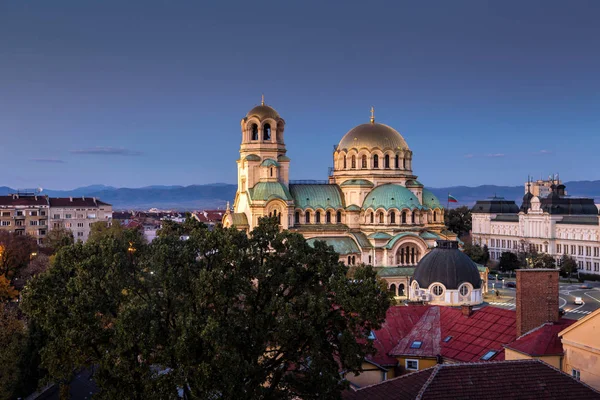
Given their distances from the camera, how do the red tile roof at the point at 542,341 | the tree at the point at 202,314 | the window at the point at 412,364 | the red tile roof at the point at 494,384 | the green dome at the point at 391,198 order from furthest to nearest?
the green dome at the point at 391,198 → the window at the point at 412,364 → the red tile roof at the point at 542,341 → the red tile roof at the point at 494,384 → the tree at the point at 202,314

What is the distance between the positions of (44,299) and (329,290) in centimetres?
1098

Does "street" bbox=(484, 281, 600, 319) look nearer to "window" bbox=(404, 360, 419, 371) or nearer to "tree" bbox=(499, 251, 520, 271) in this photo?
"tree" bbox=(499, 251, 520, 271)

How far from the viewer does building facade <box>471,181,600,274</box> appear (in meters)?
117

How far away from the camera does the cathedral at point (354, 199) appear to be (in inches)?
3295

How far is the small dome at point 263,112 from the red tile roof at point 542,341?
2267 inches

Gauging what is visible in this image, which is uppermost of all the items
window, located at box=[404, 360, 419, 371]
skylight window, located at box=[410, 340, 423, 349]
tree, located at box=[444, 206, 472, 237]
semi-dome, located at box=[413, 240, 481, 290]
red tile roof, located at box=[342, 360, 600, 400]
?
tree, located at box=[444, 206, 472, 237]

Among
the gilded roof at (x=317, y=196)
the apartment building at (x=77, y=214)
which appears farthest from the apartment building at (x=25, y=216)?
the gilded roof at (x=317, y=196)

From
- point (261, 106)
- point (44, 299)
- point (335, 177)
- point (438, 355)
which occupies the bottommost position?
point (438, 355)

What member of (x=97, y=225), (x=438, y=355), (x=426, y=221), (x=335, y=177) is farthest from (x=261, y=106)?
(x=438, y=355)

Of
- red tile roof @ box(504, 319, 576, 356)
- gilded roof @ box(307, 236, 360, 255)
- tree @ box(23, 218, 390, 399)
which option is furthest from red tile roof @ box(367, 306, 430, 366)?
gilded roof @ box(307, 236, 360, 255)

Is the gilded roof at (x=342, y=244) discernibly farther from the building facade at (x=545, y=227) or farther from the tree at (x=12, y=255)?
the building facade at (x=545, y=227)

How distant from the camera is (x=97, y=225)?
350ft

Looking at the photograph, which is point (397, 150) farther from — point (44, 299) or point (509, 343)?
point (44, 299)

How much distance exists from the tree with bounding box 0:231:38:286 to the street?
1990 inches
